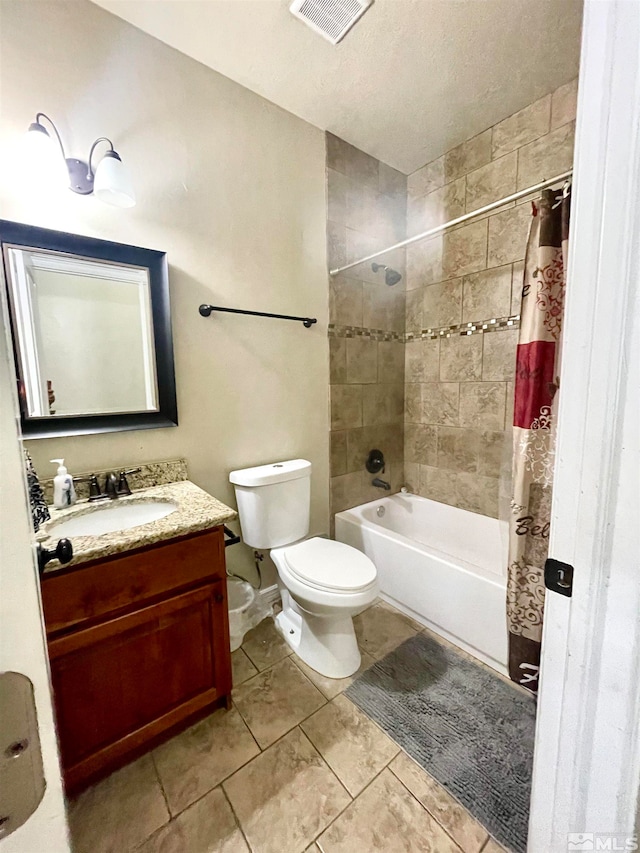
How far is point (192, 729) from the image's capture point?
132 cm

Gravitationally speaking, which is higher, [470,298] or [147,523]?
[470,298]

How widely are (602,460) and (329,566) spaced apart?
123 centimetres

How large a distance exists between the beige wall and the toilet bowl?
42cm


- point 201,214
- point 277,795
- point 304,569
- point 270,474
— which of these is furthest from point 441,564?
point 201,214

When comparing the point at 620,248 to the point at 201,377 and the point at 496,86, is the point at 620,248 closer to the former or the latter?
the point at 201,377

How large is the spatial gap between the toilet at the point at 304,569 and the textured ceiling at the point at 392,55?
1.78 m

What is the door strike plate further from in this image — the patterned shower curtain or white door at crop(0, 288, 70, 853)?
white door at crop(0, 288, 70, 853)

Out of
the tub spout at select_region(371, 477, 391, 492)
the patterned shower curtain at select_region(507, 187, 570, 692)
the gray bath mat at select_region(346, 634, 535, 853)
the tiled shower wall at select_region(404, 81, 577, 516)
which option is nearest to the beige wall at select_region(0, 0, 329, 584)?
the tub spout at select_region(371, 477, 391, 492)

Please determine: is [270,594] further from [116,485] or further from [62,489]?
[62,489]

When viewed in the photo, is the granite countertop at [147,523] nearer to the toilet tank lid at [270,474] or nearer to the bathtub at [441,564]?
the toilet tank lid at [270,474]

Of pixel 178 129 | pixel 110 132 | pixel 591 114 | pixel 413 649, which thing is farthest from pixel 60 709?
pixel 178 129

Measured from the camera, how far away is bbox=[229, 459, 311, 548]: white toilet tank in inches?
67.4

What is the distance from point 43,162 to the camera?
121 cm

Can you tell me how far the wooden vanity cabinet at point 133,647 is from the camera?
1.02 meters
